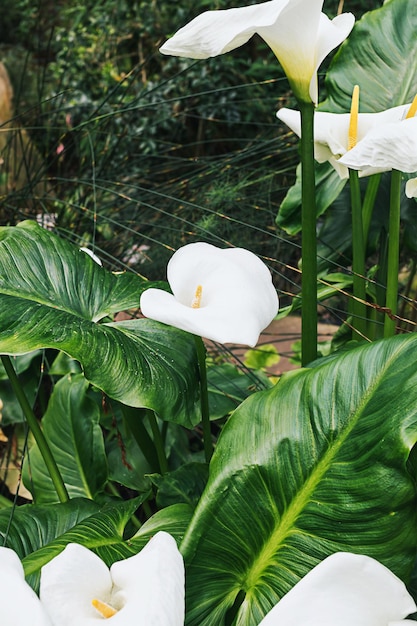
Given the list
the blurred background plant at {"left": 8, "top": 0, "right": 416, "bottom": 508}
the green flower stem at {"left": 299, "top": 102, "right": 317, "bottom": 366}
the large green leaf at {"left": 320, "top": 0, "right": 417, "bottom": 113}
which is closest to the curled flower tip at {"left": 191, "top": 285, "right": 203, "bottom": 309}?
the green flower stem at {"left": 299, "top": 102, "right": 317, "bottom": 366}

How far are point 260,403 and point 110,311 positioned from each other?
0.20 metres

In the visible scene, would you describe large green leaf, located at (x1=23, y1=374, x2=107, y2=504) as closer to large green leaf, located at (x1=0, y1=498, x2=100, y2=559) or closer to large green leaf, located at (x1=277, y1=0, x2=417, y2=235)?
large green leaf, located at (x1=0, y1=498, x2=100, y2=559)

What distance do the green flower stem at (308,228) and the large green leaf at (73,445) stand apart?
→ 0.30 metres

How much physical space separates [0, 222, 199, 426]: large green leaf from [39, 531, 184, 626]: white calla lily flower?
6.1 inches

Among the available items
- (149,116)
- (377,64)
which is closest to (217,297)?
(377,64)

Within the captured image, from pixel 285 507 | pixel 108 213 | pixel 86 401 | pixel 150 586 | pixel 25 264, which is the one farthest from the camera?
pixel 108 213

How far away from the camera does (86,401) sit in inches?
34.4

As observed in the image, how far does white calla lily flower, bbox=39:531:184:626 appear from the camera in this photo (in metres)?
0.42

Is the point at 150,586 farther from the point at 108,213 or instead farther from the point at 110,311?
the point at 108,213

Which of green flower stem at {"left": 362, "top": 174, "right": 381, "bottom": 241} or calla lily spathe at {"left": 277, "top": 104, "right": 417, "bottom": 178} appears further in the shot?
green flower stem at {"left": 362, "top": 174, "right": 381, "bottom": 241}

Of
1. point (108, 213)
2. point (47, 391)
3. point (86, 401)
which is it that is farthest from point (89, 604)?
point (108, 213)

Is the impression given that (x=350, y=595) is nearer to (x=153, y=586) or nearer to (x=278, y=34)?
(x=153, y=586)

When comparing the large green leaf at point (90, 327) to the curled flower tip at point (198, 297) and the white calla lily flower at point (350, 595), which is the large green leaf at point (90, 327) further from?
the white calla lily flower at point (350, 595)

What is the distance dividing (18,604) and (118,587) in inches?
3.2
